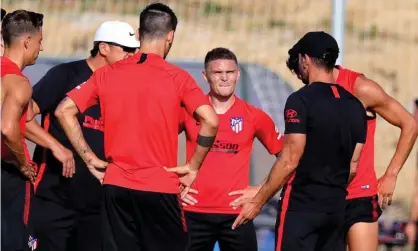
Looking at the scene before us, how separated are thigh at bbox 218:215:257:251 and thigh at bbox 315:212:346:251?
3.17ft

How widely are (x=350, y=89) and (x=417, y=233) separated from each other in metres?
1.97

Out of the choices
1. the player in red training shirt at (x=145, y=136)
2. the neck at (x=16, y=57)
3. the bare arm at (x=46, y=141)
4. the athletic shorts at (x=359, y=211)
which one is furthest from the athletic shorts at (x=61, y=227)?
the athletic shorts at (x=359, y=211)

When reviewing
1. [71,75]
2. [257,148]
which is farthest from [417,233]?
[257,148]

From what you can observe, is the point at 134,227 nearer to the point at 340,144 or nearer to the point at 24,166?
the point at 24,166

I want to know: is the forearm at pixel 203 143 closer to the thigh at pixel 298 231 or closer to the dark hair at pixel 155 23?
the dark hair at pixel 155 23

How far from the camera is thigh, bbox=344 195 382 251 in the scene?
7344 millimetres

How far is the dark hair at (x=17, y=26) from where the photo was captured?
719cm

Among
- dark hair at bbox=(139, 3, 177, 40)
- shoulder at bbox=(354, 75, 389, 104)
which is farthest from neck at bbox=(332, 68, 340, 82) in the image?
dark hair at bbox=(139, 3, 177, 40)

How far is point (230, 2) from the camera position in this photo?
20609 mm

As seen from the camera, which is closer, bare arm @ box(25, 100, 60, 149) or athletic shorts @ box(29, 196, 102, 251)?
bare arm @ box(25, 100, 60, 149)

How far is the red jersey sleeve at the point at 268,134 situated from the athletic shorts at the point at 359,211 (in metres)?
0.84

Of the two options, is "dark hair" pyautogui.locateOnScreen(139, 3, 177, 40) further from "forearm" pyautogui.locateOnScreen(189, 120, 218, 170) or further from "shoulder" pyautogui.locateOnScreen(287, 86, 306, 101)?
"shoulder" pyautogui.locateOnScreen(287, 86, 306, 101)

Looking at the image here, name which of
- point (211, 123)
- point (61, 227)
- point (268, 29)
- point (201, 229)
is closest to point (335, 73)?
point (211, 123)

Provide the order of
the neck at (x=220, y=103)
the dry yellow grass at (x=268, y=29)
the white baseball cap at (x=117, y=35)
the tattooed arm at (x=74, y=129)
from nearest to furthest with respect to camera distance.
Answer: the tattooed arm at (x=74, y=129)
the neck at (x=220, y=103)
the white baseball cap at (x=117, y=35)
the dry yellow grass at (x=268, y=29)
